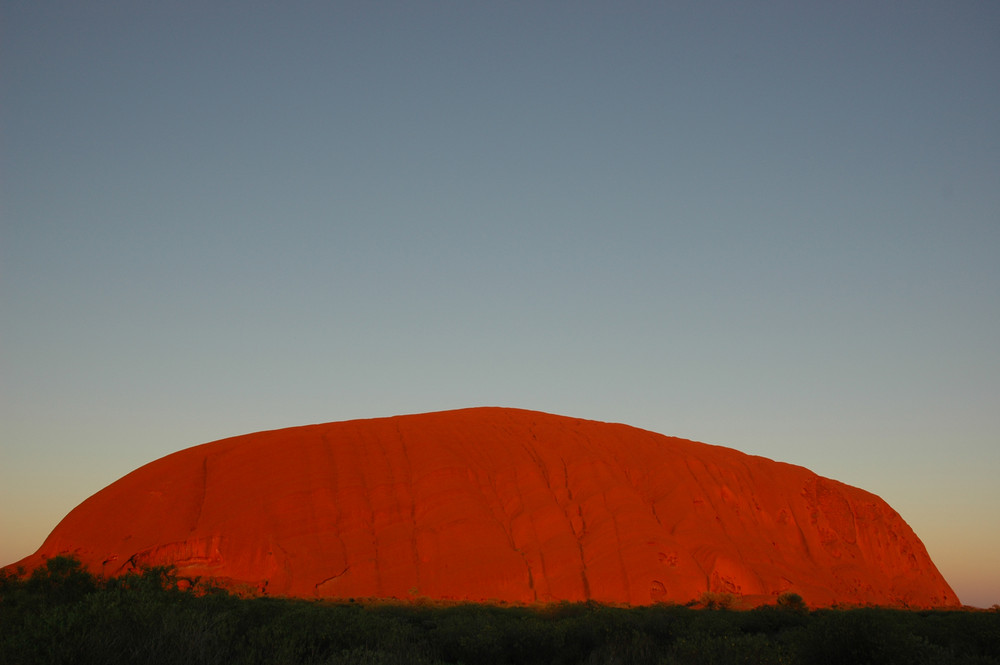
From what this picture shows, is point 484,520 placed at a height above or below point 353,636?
above

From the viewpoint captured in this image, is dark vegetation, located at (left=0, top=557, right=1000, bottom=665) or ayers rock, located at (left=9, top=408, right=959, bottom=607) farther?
ayers rock, located at (left=9, top=408, right=959, bottom=607)

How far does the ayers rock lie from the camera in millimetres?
39938

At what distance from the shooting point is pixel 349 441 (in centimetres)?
4934

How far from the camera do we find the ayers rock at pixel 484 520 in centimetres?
3994

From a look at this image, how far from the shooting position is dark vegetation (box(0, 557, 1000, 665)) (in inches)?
396

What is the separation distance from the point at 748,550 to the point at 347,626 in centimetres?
3915

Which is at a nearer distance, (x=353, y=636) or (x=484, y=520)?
(x=353, y=636)

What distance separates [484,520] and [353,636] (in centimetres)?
2977

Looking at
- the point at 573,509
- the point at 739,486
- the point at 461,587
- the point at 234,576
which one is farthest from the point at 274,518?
the point at 739,486

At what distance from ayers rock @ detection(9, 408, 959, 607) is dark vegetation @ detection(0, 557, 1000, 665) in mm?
19444

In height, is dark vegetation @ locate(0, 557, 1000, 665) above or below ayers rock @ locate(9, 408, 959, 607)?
below

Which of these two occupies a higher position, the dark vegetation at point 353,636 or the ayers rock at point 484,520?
the ayers rock at point 484,520

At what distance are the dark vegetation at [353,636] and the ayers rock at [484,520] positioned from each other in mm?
19444

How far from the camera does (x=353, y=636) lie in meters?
14.4
